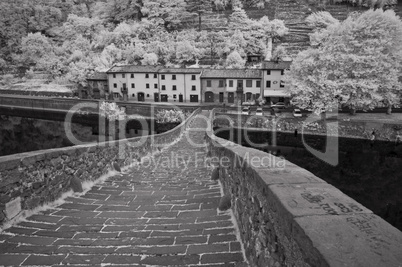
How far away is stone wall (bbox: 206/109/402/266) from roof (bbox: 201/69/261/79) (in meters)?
38.2

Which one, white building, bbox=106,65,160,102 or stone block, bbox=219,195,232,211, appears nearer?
stone block, bbox=219,195,232,211

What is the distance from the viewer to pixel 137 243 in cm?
355

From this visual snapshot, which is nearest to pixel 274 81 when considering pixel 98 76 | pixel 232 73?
pixel 232 73

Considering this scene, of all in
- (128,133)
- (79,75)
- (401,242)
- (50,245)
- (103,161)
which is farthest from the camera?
(79,75)

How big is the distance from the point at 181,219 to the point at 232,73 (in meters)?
38.0

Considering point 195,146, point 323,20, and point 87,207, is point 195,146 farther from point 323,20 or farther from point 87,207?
point 323,20

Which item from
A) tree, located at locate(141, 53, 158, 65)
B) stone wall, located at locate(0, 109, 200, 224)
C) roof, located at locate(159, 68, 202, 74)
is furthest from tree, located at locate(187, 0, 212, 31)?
stone wall, located at locate(0, 109, 200, 224)

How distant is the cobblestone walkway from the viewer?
313cm

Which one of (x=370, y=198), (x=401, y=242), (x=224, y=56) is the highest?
(x=224, y=56)

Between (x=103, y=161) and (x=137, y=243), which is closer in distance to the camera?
(x=137, y=243)

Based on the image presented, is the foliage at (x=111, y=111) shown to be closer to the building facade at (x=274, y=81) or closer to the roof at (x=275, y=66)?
the building facade at (x=274, y=81)

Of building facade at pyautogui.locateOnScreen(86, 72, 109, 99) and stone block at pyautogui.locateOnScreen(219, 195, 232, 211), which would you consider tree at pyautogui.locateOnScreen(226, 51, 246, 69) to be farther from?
stone block at pyautogui.locateOnScreen(219, 195, 232, 211)

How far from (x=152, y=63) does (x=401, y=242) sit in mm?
50501

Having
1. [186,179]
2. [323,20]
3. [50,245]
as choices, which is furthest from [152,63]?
[50,245]
